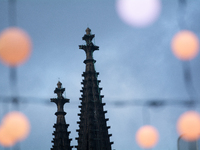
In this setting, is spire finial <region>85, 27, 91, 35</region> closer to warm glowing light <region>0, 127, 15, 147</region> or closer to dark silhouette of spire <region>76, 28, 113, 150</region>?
dark silhouette of spire <region>76, 28, 113, 150</region>

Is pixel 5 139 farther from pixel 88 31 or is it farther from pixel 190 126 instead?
pixel 88 31

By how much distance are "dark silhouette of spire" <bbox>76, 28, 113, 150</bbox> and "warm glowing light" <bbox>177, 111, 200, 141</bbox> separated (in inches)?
1785

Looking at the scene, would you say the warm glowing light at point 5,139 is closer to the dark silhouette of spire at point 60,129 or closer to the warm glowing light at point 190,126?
the warm glowing light at point 190,126

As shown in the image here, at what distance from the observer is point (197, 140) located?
101ft

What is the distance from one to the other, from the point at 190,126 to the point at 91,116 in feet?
159

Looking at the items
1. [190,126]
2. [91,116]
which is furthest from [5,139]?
[91,116]

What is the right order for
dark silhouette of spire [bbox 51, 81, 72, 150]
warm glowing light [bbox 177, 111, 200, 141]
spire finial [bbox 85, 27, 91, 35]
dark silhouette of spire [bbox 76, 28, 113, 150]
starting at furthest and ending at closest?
spire finial [bbox 85, 27, 91, 35] → dark silhouette of spire [bbox 51, 81, 72, 150] → dark silhouette of spire [bbox 76, 28, 113, 150] → warm glowing light [bbox 177, 111, 200, 141]

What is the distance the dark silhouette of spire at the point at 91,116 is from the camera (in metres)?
77.5

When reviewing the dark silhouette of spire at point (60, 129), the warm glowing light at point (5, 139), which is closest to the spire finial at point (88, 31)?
the dark silhouette of spire at point (60, 129)

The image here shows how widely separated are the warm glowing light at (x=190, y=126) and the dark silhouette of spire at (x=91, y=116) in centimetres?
4533

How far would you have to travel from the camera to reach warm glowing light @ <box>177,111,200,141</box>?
30797 mm

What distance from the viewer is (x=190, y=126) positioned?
3103 centimetres

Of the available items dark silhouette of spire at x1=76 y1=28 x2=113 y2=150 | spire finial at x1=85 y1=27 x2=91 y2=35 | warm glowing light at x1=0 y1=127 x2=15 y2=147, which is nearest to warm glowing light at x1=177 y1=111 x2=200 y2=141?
warm glowing light at x1=0 y1=127 x2=15 y2=147

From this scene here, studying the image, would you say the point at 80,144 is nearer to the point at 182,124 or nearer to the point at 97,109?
the point at 97,109
